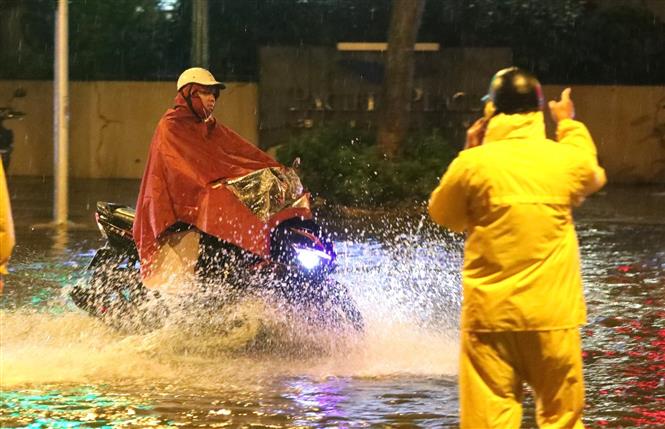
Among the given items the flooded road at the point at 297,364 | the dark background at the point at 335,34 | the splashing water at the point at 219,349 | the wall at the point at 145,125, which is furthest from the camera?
the dark background at the point at 335,34

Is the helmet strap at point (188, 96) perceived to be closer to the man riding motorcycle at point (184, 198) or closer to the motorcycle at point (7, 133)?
the man riding motorcycle at point (184, 198)

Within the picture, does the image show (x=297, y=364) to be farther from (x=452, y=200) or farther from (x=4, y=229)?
(x=452, y=200)

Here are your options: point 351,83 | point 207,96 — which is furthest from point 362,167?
point 207,96

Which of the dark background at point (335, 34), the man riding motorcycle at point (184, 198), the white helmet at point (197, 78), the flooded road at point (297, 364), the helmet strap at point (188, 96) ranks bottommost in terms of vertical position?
the flooded road at point (297, 364)

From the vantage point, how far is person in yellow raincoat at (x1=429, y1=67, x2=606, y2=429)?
444 cm

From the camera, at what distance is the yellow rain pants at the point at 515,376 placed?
444 cm

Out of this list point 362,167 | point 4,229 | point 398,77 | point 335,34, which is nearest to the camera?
point 4,229

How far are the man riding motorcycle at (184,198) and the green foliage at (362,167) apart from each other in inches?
329

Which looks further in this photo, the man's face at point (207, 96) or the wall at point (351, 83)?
the wall at point (351, 83)

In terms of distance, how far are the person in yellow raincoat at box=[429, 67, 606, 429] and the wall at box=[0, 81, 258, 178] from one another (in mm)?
16764

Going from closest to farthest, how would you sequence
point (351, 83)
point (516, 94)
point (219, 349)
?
point (516, 94) → point (219, 349) → point (351, 83)

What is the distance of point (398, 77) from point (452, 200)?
12744mm

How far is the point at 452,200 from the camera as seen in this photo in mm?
4594

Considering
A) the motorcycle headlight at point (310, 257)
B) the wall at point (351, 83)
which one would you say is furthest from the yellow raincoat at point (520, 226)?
the wall at point (351, 83)
